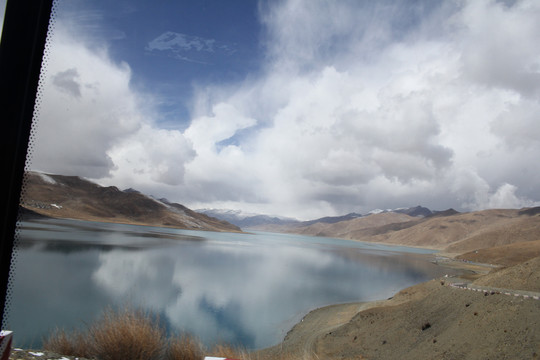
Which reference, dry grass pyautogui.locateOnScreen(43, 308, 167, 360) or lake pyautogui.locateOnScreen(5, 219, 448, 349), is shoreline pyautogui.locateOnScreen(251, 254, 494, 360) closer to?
lake pyautogui.locateOnScreen(5, 219, 448, 349)

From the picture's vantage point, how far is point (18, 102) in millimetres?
2203

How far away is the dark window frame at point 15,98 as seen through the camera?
2.15m

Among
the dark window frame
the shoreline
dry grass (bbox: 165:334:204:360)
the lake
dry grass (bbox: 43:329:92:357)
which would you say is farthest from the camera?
the lake

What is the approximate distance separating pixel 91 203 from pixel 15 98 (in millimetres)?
159611

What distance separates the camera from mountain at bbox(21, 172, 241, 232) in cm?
12206

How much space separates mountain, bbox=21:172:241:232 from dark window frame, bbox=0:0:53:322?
126 m

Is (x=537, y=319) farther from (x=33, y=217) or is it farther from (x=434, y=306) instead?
(x=33, y=217)

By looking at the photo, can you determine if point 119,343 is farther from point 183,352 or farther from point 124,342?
point 183,352

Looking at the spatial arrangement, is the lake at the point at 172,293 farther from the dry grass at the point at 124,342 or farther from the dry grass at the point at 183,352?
the dry grass at the point at 183,352

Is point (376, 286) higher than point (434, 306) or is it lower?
lower

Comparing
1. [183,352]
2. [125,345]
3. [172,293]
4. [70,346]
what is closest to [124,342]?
[125,345]

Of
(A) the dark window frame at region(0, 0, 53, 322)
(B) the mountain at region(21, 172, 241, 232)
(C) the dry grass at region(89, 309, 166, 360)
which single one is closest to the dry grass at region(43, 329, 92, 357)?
(C) the dry grass at region(89, 309, 166, 360)

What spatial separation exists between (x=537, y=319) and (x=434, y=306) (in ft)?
19.4

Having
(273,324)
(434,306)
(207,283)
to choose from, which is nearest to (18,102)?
(434,306)
